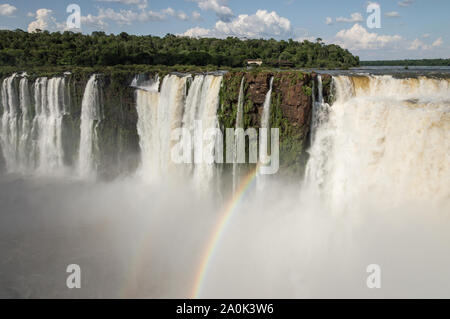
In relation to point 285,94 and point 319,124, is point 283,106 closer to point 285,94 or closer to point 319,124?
point 285,94

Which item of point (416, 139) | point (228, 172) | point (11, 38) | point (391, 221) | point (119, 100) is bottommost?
point (391, 221)

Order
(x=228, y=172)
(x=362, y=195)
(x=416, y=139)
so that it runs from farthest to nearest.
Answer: (x=228, y=172) < (x=362, y=195) < (x=416, y=139)

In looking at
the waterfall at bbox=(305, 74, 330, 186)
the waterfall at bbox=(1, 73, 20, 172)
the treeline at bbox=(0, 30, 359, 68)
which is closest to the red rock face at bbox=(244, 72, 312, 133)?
the waterfall at bbox=(305, 74, 330, 186)

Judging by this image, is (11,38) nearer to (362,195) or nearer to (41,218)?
(41,218)

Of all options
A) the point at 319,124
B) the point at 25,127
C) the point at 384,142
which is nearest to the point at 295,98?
the point at 319,124

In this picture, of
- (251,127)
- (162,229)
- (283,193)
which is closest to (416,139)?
(283,193)

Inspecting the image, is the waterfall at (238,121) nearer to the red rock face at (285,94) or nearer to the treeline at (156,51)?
the red rock face at (285,94)
